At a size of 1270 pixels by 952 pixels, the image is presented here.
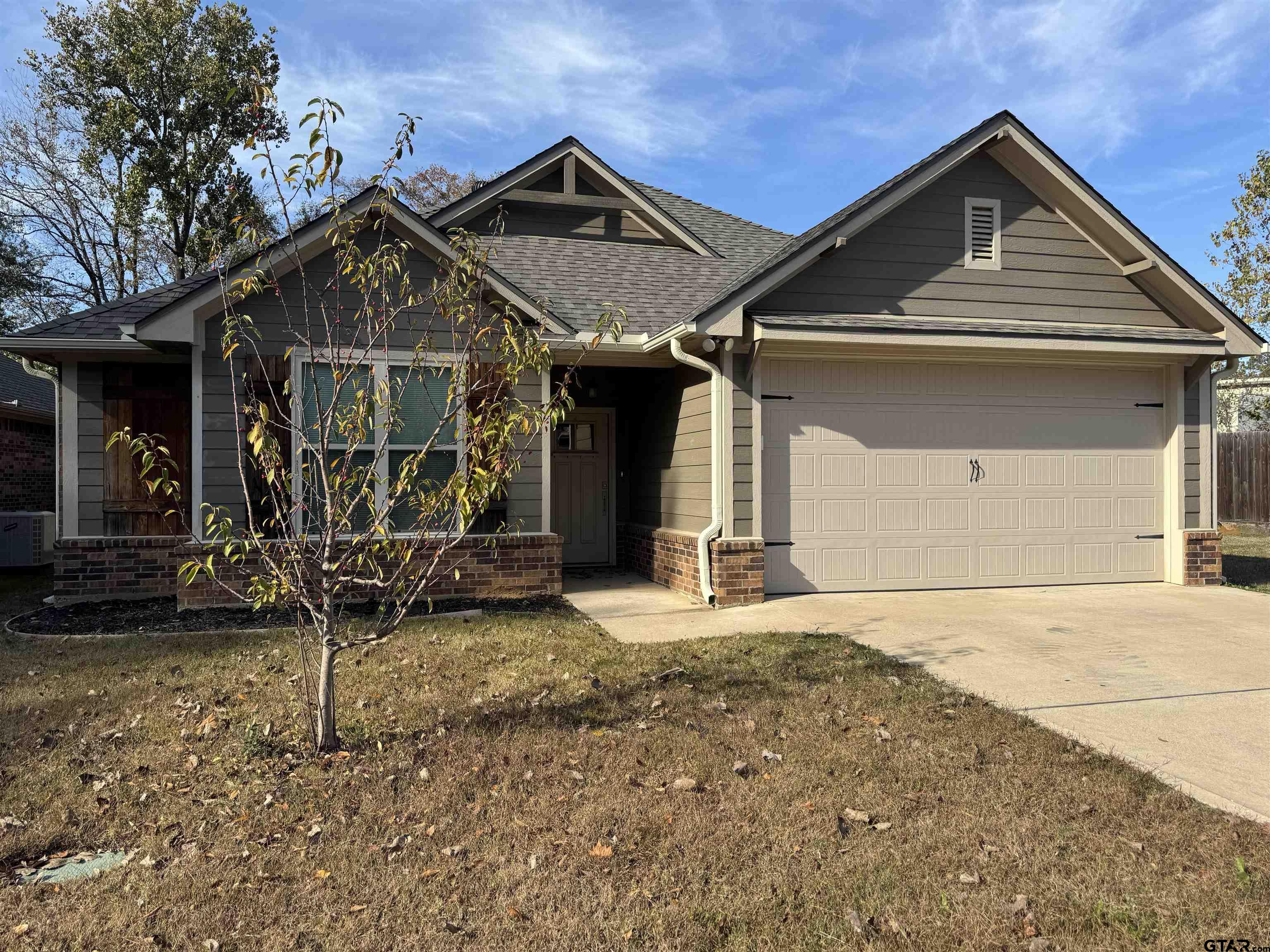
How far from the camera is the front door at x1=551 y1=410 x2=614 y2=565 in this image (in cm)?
1171

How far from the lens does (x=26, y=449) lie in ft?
54.3

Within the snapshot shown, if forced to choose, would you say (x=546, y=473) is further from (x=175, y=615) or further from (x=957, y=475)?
(x=957, y=475)

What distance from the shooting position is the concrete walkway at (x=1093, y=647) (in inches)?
172

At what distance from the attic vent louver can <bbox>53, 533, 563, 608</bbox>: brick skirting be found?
5.35 metres

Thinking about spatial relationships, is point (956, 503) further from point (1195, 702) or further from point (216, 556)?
point (216, 556)

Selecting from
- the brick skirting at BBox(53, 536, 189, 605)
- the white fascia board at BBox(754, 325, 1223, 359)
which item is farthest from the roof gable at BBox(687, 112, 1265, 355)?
the brick skirting at BBox(53, 536, 189, 605)

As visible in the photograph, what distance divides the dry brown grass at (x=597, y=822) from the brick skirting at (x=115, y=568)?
12.3 ft

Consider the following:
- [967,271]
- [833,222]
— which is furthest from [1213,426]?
[833,222]

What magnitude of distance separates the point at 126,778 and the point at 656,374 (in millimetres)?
7786

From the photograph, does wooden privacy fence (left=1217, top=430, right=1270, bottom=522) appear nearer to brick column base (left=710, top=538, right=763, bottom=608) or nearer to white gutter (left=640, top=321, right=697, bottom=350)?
brick column base (left=710, top=538, right=763, bottom=608)

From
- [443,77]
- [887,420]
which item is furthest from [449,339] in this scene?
[443,77]

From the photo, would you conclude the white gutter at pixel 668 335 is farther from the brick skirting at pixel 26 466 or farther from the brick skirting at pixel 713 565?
the brick skirting at pixel 26 466

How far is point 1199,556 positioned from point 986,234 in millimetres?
4198

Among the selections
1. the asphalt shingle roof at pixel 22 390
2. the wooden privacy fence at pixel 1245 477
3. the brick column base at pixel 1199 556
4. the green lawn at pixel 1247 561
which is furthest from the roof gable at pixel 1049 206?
the asphalt shingle roof at pixel 22 390
